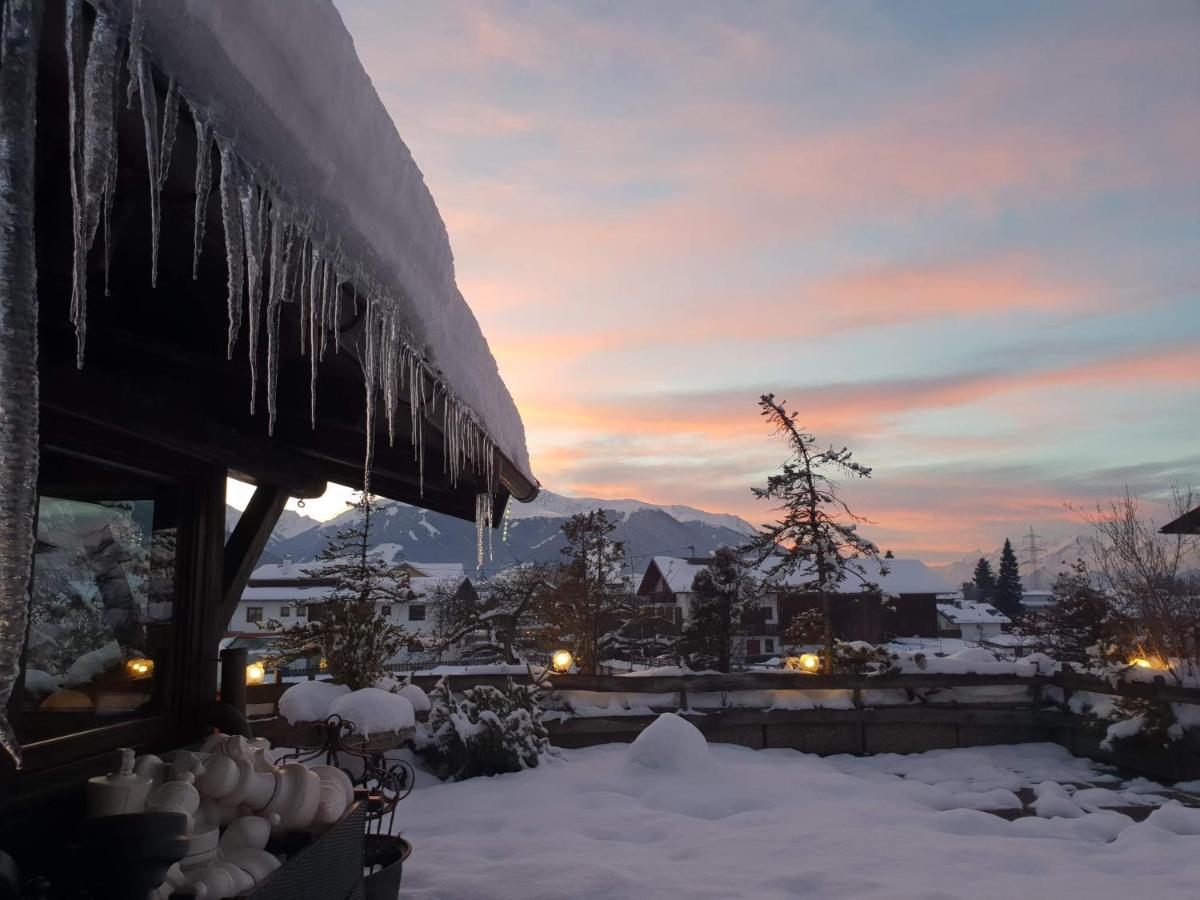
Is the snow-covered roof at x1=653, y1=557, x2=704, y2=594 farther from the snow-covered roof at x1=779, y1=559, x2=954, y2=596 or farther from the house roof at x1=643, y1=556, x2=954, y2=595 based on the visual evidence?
the snow-covered roof at x1=779, y1=559, x2=954, y2=596

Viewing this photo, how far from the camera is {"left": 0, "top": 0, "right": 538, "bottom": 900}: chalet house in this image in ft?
2.68

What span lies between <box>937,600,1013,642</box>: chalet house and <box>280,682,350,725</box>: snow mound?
49409mm

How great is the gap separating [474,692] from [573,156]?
5903 millimetres

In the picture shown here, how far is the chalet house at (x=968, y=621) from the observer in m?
51.3

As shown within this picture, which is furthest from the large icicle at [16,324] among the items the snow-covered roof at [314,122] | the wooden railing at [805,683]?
the wooden railing at [805,683]

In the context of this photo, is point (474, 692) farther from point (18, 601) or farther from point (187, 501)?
point (18, 601)

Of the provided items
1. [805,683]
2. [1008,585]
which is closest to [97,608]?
[805,683]

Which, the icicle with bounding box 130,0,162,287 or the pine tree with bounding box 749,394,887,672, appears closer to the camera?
the icicle with bounding box 130,0,162,287

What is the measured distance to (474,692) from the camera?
903cm

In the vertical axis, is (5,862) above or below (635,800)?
above

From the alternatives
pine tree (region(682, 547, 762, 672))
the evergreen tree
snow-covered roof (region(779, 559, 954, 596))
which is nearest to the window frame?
pine tree (region(682, 547, 762, 672))

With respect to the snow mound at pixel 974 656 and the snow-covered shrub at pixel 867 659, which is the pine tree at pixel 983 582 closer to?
the snow mound at pixel 974 656

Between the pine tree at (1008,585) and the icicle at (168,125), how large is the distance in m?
63.0

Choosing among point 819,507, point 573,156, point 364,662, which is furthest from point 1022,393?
point 364,662
